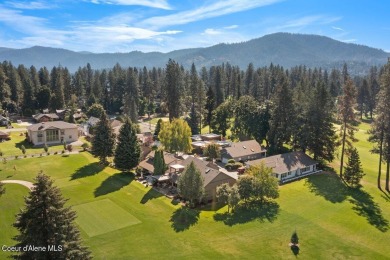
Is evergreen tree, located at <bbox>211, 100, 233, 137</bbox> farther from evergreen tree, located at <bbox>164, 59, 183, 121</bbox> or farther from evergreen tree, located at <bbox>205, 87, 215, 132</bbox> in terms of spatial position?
evergreen tree, located at <bbox>164, 59, 183, 121</bbox>

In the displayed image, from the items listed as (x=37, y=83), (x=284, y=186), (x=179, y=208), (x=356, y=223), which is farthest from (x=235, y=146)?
(x=37, y=83)

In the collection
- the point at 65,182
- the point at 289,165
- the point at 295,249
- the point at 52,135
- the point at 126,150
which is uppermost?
the point at 126,150

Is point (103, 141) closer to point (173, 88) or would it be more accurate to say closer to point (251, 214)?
point (251, 214)

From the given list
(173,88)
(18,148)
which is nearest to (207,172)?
(173,88)

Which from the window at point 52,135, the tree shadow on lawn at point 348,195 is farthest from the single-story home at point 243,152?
the window at point 52,135

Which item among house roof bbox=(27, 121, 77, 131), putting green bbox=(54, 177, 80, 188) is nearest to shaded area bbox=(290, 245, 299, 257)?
putting green bbox=(54, 177, 80, 188)

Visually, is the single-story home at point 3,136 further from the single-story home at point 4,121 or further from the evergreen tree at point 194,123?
the evergreen tree at point 194,123
